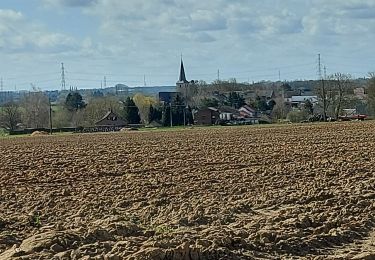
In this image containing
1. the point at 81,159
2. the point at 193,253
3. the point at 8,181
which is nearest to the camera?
the point at 193,253

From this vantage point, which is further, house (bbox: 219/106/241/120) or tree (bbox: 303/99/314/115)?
house (bbox: 219/106/241/120)

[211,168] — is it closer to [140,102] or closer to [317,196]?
[317,196]

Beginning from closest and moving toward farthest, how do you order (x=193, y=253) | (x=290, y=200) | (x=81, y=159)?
1. (x=193, y=253)
2. (x=290, y=200)
3. (x=81, y=159)

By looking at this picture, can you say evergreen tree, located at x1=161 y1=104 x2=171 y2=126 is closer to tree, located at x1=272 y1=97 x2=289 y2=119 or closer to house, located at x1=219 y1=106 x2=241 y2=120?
house, located at x1=219 y1=106 x2=241 y2=120

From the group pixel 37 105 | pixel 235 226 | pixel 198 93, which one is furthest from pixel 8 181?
pixel 198 93

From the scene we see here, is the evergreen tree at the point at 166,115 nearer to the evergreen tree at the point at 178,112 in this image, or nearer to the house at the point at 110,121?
the evergreen tree at the point at 178,112

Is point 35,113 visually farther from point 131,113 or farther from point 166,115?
point 166,115

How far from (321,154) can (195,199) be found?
1345cm

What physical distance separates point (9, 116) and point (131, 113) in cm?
1951

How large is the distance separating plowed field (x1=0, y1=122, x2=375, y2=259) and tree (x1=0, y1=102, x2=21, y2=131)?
83.8m

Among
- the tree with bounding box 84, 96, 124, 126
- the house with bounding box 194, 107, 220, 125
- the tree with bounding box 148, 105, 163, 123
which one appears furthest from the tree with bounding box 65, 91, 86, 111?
the house with bounding box 194, 107, 220, 125

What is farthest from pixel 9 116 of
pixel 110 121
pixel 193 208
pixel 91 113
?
pixel 193 208

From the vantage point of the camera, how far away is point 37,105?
116 meters

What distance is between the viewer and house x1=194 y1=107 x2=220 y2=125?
11475 cm
